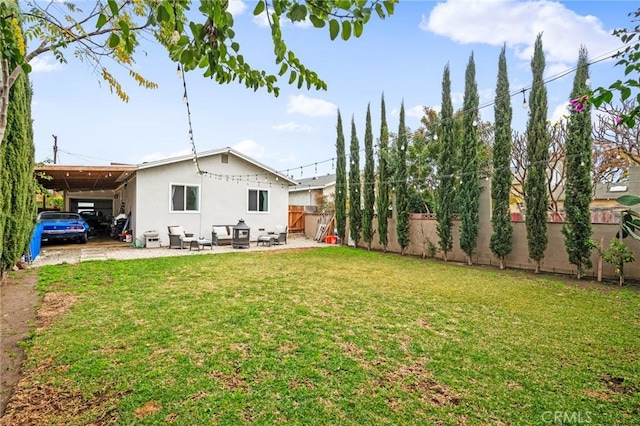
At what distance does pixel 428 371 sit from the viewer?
9.60 ft

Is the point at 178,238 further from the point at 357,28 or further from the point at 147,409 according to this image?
the point at 357,28

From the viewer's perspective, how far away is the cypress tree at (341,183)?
14.6 metres

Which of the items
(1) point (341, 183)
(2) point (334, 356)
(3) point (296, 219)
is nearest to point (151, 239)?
(1) point (341, 183)

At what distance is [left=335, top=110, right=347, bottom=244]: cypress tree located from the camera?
1456 centimetres

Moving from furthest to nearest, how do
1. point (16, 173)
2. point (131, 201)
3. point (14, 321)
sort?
point (131, 201), point (16, 173), point (14, 321)

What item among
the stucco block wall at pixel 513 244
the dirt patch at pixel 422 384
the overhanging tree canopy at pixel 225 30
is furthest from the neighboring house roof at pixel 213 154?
the dirt patch at pixel 422 384

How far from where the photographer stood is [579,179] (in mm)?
7449

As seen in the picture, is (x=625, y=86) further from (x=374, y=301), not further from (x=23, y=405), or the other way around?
(x=374, y=301)

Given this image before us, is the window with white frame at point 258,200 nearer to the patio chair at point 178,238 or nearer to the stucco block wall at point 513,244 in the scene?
the patio chair at point 178,238

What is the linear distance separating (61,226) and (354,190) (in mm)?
11133

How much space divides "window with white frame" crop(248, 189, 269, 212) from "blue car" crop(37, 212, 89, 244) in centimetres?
639

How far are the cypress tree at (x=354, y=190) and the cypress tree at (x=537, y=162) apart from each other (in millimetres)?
6661

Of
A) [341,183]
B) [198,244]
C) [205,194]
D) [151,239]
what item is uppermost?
[341,183]

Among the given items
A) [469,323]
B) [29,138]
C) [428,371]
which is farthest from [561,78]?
[29,138]
